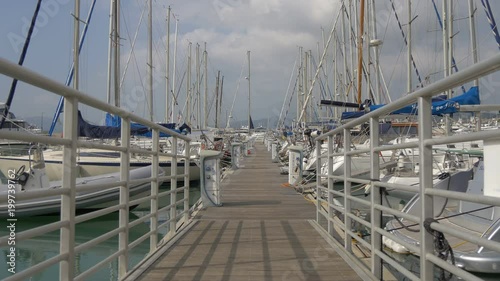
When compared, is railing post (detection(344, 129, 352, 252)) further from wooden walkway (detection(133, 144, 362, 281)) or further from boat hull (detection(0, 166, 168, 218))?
boat hull (detection(0, 166, 168, 218))

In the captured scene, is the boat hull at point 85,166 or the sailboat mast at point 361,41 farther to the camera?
the sailboat mast at point 361,41

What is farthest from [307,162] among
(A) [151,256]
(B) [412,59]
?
(A) [151,256]

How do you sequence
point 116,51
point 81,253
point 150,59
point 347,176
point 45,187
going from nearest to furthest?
point 347,176 → point 81,253 → point 45,187 → point 116,51 → point 150,59

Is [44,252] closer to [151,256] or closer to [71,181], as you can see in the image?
[151,256]

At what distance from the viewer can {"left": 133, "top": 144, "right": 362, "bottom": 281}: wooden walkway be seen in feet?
13.1

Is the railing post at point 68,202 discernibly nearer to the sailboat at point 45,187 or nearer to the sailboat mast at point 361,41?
the sailboat at point 45,187

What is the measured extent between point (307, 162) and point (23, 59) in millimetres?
11201

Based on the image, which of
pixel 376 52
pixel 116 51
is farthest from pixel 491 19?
pixel 116 51

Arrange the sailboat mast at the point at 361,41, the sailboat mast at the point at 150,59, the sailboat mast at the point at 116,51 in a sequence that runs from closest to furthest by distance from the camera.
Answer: the sailboat mast at the point at 116,51 → the sailboat mast at the point at 361,41 → the sailboat mast at the point at 150,59

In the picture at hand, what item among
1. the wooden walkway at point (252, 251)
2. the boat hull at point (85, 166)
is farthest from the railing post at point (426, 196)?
the boat hull at point (85, 166)

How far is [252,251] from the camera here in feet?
16.0

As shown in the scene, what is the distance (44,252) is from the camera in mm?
8031

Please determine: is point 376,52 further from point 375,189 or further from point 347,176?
point 375,189

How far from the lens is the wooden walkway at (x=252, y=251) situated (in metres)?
3.98
